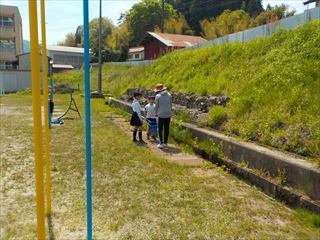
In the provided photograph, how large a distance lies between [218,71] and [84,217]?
7191 millimetres

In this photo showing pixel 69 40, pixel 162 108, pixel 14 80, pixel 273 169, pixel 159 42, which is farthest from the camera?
pixel 69 40

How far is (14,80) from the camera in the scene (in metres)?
35.2

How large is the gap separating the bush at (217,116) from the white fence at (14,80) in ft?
103

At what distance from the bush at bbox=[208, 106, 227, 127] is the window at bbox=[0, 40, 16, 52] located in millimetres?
45170

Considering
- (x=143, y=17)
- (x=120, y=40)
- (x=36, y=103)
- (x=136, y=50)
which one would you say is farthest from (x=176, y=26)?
(x=36, y=103)

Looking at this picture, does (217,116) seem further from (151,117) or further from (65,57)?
(65,57)

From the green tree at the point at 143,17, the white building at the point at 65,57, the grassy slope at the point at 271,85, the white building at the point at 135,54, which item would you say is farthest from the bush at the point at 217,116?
the white building at the point at 65,57

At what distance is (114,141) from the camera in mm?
8758

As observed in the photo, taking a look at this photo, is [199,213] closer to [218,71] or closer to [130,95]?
[218,71]

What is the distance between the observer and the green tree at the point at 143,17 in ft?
177

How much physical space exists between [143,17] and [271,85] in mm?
49686

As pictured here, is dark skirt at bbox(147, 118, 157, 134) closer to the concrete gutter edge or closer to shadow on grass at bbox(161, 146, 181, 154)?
shadow on grass at bbox(161, 146, 181, 154)

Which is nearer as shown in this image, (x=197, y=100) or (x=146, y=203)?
(x=146, y=203)

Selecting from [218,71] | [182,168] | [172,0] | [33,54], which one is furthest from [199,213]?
[172,0]
